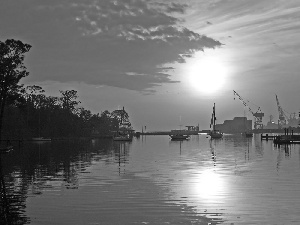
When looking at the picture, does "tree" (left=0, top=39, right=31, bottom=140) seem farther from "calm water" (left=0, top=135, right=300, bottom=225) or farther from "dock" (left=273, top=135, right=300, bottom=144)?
"dock" (left=273, top=135, right=300, bottom=144)

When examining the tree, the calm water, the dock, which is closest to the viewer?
the calm water

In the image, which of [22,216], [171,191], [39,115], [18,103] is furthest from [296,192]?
[39,115]

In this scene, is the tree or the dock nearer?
the tree

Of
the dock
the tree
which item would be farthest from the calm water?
the dock

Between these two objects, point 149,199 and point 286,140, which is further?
point 286,140

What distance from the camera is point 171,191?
116 feet

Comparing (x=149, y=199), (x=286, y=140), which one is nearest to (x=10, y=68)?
(x=149, y=199)

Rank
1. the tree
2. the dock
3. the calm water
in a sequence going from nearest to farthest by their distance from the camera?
the calm water < the tree < the dock

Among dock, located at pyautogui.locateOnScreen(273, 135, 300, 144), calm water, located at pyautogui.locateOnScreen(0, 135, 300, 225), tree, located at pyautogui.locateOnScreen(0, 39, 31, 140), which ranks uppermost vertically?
tree, located at pyautogui.locateOnScreen(0, 39, 31, 140)

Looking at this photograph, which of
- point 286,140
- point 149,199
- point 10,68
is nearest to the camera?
point 149,199

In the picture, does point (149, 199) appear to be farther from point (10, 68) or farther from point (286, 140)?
point (286, 140)

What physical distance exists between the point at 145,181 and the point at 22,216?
1896 centimetres

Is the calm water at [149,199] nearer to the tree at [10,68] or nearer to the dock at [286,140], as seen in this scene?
the tree at [10,68]

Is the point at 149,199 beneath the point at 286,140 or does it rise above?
beneath
